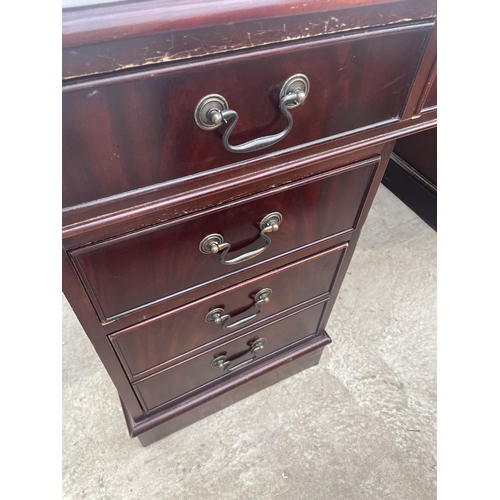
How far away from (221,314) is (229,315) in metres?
0.02

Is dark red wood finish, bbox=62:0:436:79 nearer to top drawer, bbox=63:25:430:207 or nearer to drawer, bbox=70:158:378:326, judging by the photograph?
top drawer, bbox=63:25:430:207

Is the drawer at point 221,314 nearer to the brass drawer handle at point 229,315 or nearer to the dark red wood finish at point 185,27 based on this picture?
the brass drawer handle at point 229,315

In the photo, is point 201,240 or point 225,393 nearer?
point 201,240

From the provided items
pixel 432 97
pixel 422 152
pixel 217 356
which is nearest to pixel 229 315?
pixel 217 356

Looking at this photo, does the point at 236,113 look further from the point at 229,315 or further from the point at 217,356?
the point at 217,356

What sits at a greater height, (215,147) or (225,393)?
(215,147)

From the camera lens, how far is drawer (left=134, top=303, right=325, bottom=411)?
77cm

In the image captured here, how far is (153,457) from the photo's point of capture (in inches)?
37.5

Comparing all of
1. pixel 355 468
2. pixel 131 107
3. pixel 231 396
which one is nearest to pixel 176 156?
pixel 131 107

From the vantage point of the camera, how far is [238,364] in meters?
0.89

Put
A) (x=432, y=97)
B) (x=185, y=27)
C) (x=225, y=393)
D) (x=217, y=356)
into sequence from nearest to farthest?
(x=185, y=27), (x=432, y=97), (x=217, y=356), (x=225, y=393)

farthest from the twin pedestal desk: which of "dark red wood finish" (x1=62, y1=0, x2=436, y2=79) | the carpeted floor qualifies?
the carpeted floor

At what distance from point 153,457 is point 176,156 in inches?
32.4

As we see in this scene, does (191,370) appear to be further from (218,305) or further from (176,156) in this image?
(176,156)
